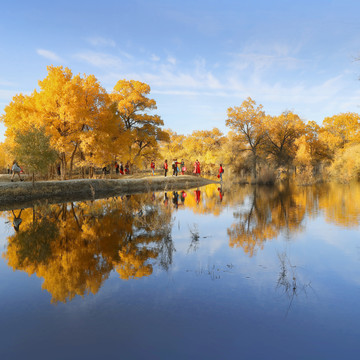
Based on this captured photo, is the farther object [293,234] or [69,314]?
[293,234]

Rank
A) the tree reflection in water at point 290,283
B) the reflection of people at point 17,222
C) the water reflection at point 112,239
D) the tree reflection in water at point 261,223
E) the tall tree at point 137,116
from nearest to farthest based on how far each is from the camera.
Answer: the tree reflection in water at point 290,283, the water reflection at point 112,239, the tree reflection in water at point 261,223, the reflection of people at point 17,222, the tall tree at point 137,116

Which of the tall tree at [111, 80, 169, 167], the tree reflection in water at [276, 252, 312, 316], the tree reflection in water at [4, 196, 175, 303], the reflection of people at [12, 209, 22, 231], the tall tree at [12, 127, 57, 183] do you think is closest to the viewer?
the tree reflection in water at [276, 252, 312, 316]

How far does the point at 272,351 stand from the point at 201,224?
8935 millimetres

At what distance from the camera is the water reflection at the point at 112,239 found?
7.21 m

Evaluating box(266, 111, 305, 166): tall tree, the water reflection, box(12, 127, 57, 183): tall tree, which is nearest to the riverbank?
box(12, 127, 57, 183): tall tree

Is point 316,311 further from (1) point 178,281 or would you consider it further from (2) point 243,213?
(2) point 243,213

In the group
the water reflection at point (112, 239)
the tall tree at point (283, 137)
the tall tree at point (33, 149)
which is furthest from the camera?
the tall tree at point (283, 137)

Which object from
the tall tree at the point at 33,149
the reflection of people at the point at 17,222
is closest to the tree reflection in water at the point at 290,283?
the reflection of people at the point at 17,222

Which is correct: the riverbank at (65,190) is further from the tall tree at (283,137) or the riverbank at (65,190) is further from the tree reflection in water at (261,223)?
the tall tree at (283,137)

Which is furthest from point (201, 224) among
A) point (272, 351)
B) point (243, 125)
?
point (243, 125)

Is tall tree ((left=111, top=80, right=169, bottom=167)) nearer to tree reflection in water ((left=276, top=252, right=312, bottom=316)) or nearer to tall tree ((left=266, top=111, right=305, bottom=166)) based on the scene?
tall tree ((left=266, top=111, right=305, bottom=166))

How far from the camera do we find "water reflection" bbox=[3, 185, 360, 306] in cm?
721

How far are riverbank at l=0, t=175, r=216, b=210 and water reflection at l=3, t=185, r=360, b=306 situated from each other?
4.39 meters

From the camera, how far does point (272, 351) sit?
14.3ft
